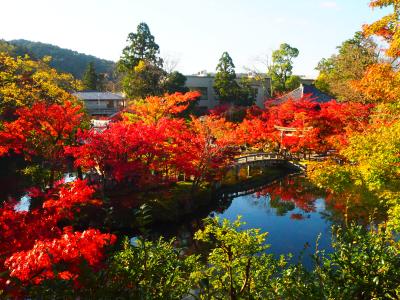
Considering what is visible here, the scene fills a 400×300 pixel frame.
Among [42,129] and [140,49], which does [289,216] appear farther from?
[140,49]

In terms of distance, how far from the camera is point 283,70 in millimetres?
57344

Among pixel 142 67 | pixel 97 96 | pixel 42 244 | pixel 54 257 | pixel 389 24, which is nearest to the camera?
pixel 54 257

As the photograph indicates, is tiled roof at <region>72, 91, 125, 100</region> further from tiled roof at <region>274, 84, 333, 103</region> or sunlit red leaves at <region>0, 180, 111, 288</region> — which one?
sunlit red leaves at <region>0, 180, 111, 288</region>

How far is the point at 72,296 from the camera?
476 cm

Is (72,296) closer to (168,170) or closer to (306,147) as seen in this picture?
(168,170)

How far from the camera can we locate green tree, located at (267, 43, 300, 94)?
55.4 meters

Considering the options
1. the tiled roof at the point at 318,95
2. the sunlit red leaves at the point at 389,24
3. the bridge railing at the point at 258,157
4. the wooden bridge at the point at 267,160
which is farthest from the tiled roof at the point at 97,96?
the sunlit red leaves at the point at 389,24

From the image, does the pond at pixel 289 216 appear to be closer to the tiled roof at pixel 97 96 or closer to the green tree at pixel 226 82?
the green tree at pixel 226 82

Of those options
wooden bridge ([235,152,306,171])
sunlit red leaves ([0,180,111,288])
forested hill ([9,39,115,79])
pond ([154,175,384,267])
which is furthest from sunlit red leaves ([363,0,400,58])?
forested hill ([9,39,115,79])

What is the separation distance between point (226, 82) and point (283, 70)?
13134mm

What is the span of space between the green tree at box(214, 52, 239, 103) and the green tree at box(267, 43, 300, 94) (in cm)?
987

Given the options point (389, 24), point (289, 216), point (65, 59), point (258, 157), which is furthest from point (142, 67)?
point (65, 59)

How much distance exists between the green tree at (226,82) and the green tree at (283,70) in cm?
987

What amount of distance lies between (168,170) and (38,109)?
29.7 feet
